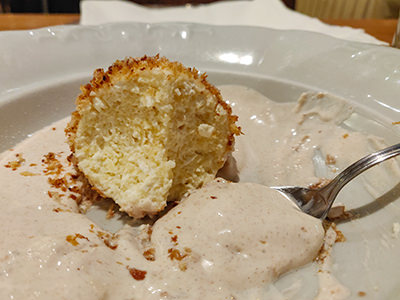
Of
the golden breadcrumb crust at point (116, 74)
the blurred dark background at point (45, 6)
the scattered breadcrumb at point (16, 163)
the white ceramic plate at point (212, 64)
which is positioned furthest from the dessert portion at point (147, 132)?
the blurred dark background at point (45, 6)

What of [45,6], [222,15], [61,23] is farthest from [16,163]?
[45,6]

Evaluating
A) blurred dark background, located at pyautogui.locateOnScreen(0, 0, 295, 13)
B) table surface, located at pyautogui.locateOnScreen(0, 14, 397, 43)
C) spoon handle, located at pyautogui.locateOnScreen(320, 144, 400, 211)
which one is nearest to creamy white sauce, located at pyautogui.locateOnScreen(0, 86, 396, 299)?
spoon handle, located at pyautogui.locateOnScreen(320, 144, 400, 211)

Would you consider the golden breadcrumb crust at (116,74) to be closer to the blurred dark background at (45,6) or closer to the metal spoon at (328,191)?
the metal spoon at (328,191)

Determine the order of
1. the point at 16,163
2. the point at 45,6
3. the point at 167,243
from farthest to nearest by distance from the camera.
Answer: the point at 45,6 < the point at 16,163 < the point at 167,243

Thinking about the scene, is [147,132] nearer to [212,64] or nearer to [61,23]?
[212,64]

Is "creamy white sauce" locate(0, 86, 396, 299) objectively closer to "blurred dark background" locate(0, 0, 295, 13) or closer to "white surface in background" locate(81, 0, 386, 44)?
"white surface in background" locate(81, 0, 386, 44)

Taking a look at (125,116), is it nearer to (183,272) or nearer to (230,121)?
(230,121)
